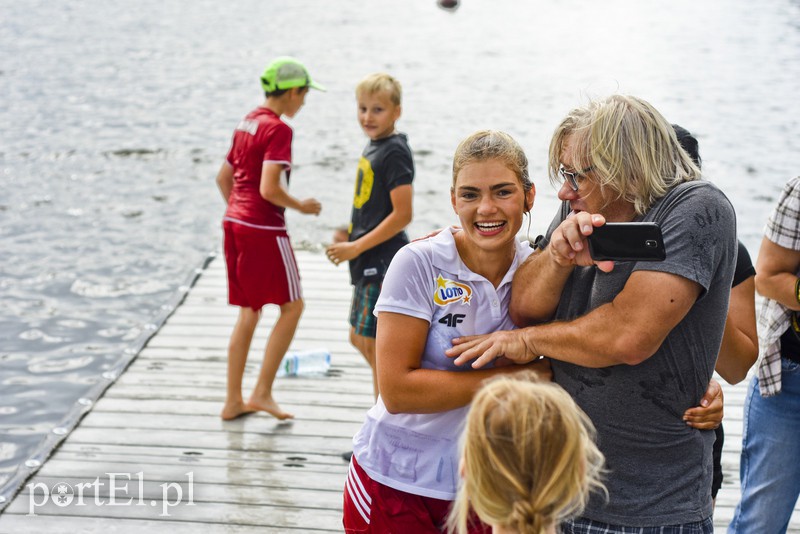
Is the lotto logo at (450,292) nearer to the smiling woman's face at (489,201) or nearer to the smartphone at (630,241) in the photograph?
the smiling woman's face at (489,201)

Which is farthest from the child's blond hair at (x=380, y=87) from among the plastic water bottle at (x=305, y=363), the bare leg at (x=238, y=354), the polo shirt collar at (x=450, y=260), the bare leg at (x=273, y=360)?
the polo shirt collar at (x=450, y=260)

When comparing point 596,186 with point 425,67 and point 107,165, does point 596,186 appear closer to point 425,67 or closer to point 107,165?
point 107,165

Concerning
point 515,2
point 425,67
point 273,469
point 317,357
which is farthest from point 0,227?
point 515,2

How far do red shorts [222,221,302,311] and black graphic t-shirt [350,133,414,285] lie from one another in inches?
19.4

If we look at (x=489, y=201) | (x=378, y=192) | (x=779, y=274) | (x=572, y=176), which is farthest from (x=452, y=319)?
(x=378, y=192)

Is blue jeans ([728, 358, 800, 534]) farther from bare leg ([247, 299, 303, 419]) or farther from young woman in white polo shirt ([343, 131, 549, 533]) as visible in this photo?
bare leg ([247, 299, 303, 419])

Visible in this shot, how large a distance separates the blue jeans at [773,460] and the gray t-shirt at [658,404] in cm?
82

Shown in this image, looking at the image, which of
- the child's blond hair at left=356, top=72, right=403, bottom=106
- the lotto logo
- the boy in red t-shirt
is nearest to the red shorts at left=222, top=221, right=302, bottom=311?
the boy in red t-shirt

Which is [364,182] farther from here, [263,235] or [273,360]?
[273,360]

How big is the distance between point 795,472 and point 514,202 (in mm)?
1460

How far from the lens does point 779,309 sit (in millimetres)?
2984

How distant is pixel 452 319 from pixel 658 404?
56cm

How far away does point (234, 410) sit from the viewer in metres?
4.80

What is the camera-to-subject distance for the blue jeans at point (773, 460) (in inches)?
116
